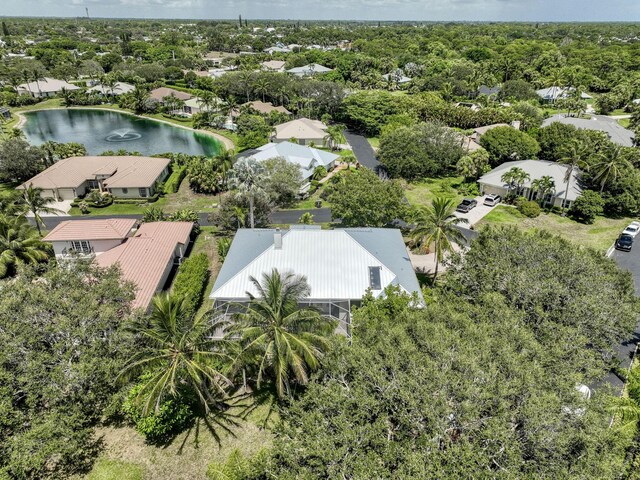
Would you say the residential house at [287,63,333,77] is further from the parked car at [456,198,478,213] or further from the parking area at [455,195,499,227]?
the parking area at [455,195,499,227]

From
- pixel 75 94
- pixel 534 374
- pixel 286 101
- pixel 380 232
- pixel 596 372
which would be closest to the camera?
pixel 534 374

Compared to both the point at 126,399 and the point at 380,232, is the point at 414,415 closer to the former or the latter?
the point at 126,399

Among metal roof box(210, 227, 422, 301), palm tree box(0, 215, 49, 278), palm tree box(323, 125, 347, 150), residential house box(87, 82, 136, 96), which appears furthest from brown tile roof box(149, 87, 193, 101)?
metal roof box(210, 227, 422, 301)

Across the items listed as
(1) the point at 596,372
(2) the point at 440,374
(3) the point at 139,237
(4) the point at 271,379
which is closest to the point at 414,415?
(2) the point at 440,374

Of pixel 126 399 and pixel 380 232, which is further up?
pixel 380 232

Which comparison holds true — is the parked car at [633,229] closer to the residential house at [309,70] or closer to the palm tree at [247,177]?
the palm tree at [247,177]

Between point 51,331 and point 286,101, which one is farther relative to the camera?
point 286,101

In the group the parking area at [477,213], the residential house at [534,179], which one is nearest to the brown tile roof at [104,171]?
the parking area at [477,213]
